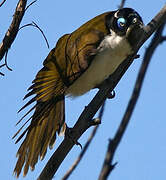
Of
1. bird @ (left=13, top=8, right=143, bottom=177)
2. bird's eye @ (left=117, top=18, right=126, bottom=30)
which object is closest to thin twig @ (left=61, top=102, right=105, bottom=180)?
bird @ (left=13, top=8, right=143, bottom=177)

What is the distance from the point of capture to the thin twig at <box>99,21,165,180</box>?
2.25 metres

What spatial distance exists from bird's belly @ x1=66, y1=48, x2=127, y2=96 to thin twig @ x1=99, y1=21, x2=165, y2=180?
129 cm

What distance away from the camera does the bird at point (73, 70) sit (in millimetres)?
3711

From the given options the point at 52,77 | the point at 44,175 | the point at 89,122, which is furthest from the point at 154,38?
the point at 52,77

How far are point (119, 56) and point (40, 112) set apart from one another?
37.3 inches

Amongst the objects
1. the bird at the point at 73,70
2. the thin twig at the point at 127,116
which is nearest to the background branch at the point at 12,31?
the thin twig at the point at 127,116

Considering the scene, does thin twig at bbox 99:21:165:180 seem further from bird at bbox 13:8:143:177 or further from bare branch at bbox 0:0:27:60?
bird at bbox 13:8:143:177

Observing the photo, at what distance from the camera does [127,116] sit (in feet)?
7.78

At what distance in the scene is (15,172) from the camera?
11.9 ft

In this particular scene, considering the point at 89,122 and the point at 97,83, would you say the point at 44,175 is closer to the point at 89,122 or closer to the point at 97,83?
the point at 89,122

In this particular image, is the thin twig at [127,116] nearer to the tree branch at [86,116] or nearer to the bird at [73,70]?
the tree branch at [86,116]

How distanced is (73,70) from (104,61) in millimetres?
286

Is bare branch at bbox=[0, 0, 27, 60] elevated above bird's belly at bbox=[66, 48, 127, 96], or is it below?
above

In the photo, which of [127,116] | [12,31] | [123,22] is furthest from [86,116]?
[123,22]
